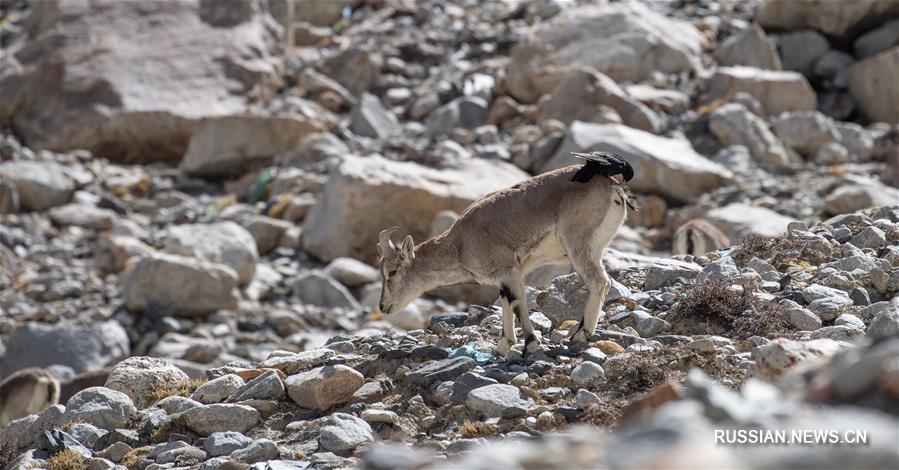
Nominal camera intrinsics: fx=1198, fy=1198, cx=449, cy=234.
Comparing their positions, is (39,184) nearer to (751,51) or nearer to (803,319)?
(751,51)

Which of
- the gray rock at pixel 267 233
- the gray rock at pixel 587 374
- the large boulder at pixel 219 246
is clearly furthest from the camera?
the gray rock at pixel 267 233

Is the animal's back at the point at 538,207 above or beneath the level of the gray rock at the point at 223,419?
above

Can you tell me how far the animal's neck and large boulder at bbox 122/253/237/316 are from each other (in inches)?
482

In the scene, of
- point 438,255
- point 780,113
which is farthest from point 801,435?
point 780,113

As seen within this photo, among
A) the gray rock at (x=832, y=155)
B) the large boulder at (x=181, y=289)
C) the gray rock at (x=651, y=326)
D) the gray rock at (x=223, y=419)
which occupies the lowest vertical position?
the large boulder at (x=181, y=289)

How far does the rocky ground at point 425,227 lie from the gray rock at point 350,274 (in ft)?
0.27

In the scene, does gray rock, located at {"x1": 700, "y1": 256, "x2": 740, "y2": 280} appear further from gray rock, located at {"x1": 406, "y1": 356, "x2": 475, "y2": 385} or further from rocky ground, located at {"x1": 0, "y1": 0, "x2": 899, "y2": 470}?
gray rock, located at {"x1": 406, "y1": 356, "x2": 475, "y2": 385}

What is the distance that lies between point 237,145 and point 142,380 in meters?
21.1

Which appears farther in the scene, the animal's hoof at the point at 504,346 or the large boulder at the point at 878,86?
the large boulder at the point at 878,86

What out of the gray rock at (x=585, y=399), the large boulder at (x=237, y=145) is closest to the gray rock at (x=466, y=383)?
the gray rock at (x=585, y=399)

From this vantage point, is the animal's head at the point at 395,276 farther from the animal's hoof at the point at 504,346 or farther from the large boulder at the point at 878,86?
the large boulder at the point at 878,86

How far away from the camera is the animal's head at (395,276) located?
1077cm

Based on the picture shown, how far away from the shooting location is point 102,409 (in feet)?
32.0

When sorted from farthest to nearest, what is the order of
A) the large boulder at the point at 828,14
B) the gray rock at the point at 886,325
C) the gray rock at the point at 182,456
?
the large boulder at the point at 828,14
the gray rock at the point at 182,456
the gray rock at the point at 886,325
